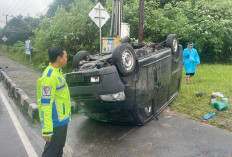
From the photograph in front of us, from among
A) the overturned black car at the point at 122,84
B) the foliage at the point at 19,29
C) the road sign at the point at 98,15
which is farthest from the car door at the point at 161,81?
A: the foliage at the point at 19,29

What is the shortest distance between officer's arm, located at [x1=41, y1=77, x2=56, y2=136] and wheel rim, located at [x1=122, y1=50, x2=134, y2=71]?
1517mm

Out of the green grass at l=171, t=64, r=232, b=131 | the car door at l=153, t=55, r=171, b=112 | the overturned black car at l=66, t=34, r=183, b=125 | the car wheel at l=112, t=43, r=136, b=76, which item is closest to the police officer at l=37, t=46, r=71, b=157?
the overturned black car at l=66, t=34, r=183, b=125

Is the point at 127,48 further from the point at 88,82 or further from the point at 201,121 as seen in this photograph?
the point at 201,121

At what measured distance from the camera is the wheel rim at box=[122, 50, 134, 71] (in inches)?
147

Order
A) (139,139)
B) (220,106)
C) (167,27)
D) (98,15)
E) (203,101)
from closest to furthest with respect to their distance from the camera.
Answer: (139,139) → (220,106) → (203,101) → (98,15) → (167,27)

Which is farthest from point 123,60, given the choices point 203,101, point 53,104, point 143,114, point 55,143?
point 203,101

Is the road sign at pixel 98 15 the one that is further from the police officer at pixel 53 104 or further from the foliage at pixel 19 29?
the foliage at pixel 19 29

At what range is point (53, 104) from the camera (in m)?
2.59

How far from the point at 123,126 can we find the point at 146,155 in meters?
1.14

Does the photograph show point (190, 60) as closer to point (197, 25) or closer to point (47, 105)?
point (197, 25)

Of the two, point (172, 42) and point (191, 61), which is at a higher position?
point (172, 42)

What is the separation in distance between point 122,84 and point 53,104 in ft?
4.51

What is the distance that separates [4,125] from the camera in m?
5.14

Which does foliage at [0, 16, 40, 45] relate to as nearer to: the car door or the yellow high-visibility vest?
the car door
